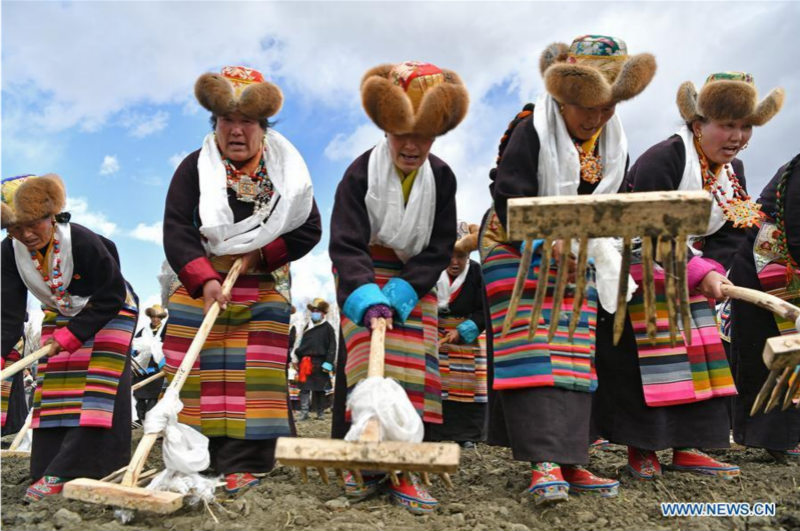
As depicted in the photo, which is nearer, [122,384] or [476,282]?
[122,384]

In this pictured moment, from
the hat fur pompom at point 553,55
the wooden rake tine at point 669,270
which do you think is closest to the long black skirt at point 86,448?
the hat fur pompom at point 553,55

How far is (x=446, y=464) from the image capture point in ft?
6.86

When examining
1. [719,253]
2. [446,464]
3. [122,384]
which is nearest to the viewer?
[446,464]

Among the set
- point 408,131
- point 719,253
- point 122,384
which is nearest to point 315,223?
point 408,131

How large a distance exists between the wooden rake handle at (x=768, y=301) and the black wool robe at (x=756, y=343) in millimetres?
749

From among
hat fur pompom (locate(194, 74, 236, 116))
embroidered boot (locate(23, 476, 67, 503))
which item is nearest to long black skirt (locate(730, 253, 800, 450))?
hat fur pompom (locate(194, 74, 236, 116))

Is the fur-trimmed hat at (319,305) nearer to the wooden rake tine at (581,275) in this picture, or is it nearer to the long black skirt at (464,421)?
the long black skirt at (464,421)

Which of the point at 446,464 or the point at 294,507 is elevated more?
the point at 446,464

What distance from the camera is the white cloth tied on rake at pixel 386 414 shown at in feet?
7.46

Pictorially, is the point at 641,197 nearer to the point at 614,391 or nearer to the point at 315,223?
the point at 614,391

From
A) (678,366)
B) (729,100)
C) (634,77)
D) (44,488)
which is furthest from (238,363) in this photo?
(729,100)

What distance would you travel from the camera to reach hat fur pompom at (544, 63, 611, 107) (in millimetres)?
2781

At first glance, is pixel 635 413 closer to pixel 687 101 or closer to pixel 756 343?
pixel 756 343

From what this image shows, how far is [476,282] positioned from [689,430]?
2442 millimetres
